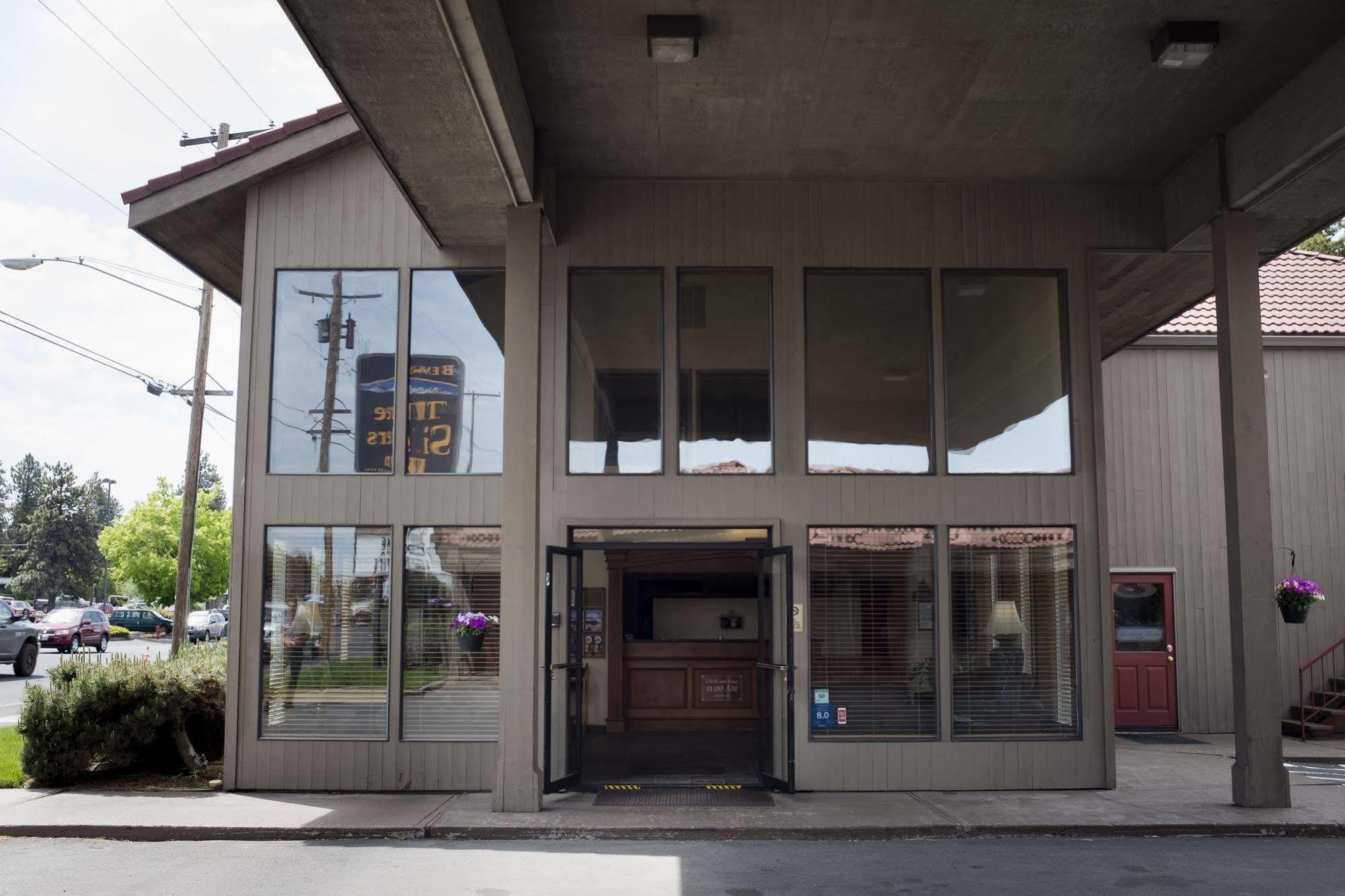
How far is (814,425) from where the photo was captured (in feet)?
31.0

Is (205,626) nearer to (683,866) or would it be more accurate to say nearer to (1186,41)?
(683,866)

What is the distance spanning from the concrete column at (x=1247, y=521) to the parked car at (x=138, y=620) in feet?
142

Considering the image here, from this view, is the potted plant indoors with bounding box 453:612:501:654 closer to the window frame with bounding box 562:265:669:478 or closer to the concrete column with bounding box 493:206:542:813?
the concrete column with bounding box 493:206:542:813

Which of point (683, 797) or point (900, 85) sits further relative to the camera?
point (683, 797)

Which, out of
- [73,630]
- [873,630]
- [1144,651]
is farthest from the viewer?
[73,630]

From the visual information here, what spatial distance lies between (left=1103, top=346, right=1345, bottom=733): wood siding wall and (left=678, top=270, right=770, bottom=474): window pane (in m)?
6.20

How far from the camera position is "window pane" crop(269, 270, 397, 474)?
9.55m

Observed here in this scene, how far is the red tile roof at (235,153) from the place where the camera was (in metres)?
9.36

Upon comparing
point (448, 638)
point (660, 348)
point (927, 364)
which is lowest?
point (448, 638)

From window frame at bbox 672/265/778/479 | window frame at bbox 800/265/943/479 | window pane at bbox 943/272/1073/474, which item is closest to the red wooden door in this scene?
window pane at bbox 943/272/1073/474

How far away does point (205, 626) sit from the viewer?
120ft

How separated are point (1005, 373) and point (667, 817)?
5066mm

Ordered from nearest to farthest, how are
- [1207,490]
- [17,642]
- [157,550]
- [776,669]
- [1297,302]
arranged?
[776,669] < [1207,490] < [1297,302] < [17,642] < [157,550]

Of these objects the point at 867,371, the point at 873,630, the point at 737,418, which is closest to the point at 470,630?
the point at 737,418
